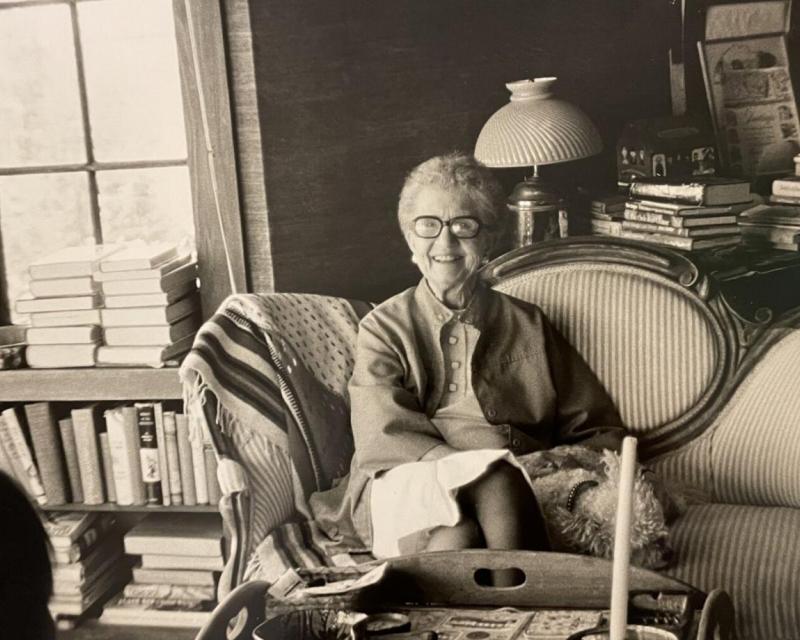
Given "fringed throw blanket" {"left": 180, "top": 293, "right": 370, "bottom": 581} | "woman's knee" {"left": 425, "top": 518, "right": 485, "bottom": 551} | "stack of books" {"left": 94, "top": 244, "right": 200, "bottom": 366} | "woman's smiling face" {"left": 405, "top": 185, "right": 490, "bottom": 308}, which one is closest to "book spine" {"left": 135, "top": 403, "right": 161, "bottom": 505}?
"stack of books" {"left": 94, "top": 244, "right": 200, "bottom": 366}

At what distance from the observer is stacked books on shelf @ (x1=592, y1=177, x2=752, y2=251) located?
2061 mm

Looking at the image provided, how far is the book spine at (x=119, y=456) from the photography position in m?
2.32

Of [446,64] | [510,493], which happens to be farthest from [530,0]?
[510,493]

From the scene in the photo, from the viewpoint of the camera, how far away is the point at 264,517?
6.46 feet

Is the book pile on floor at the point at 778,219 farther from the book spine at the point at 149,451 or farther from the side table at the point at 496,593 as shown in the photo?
the book spine at the point at 149,451

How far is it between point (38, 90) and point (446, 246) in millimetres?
1036

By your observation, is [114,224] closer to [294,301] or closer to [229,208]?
[229,208]

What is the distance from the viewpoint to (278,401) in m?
2.03

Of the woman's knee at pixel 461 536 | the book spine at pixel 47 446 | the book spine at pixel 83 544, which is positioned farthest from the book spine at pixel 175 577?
the woman's knee at pixel 461 536

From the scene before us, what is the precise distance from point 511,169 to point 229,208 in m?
0.60

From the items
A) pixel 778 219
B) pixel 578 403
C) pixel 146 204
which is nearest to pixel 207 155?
pixel 146 204

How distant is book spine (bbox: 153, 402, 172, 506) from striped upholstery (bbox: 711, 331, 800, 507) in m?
1.10

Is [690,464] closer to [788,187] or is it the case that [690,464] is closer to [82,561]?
[788,187]

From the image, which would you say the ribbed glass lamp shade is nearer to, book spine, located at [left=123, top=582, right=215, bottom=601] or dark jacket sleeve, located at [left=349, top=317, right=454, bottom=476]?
dark jacket sleeve, located at [left=349, top=317, right=454, bottom=476]
